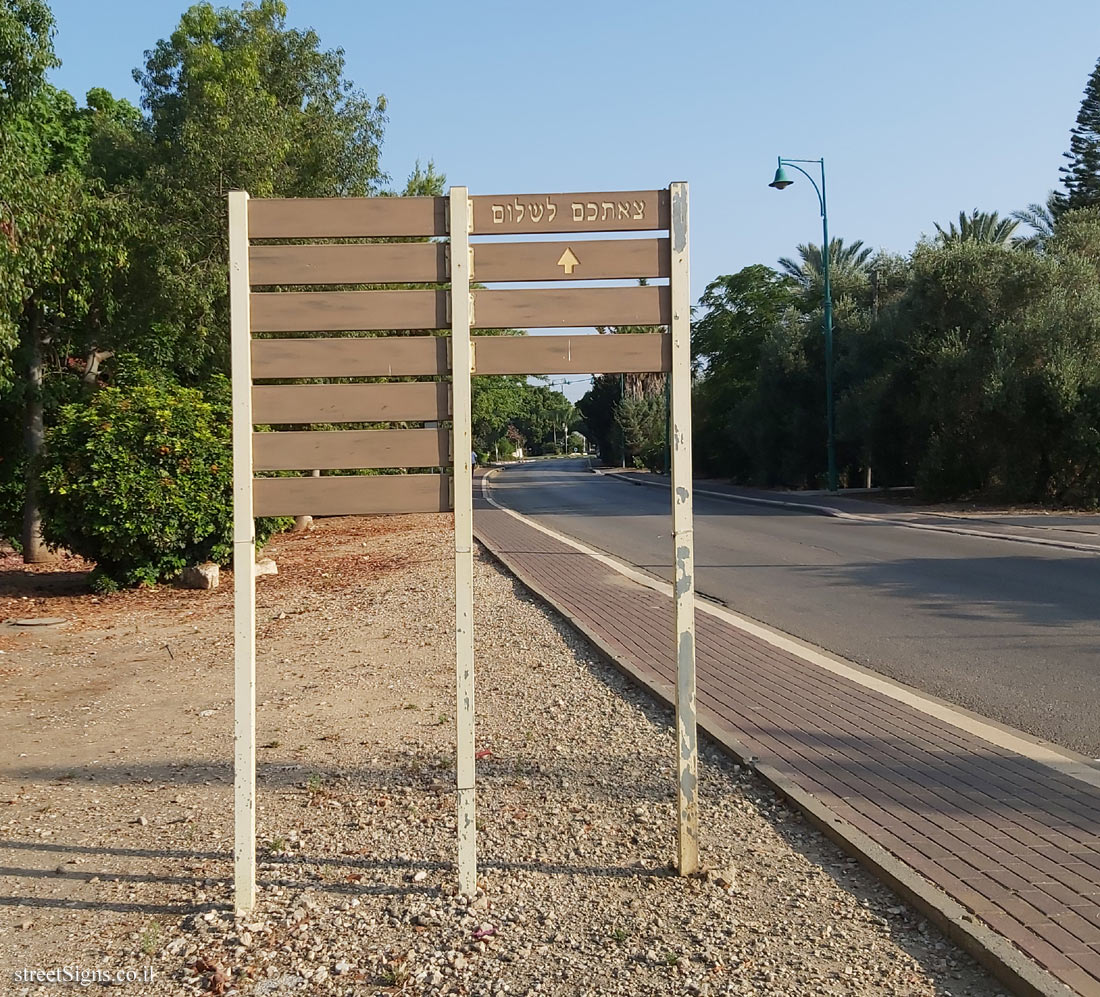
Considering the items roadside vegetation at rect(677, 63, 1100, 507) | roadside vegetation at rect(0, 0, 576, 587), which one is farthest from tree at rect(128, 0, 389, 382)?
roadside vegetation at rect(677, 63, 1100, 507)

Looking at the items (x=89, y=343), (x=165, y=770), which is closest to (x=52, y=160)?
(x=89, y=343)

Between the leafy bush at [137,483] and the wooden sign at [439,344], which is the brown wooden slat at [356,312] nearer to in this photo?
the wooden sign at [439,344]

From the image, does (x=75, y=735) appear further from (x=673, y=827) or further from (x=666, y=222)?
(x=666, y=222)

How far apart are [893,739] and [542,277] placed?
11.1 feet

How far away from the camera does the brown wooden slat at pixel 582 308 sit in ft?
13.6

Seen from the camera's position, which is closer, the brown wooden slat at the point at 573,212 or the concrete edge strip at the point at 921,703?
the brown wooden slat at the point at 573,212

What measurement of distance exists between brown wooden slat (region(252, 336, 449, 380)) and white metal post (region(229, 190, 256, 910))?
97mm

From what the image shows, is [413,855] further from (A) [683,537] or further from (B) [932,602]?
(B) [932,602]

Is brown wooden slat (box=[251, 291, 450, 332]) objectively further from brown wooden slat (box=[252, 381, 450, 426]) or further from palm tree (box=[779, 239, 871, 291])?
palm tree (box=[779, 239, 871, 291])

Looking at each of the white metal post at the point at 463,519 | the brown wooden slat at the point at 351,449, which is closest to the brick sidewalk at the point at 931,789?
the white metal post at the point at 463,519

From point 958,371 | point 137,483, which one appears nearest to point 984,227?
point 958,371

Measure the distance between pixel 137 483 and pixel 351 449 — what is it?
9.60 meters

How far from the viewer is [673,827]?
4.71 m

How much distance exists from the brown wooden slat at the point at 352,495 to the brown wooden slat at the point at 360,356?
0.41m
